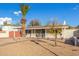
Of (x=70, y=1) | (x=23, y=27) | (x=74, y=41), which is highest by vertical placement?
(x=70, y=1)

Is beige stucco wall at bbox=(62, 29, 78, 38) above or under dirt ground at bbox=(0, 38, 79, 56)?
above

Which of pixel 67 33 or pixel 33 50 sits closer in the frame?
pixel 33 50

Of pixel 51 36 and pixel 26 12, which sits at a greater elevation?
pixel 26 12

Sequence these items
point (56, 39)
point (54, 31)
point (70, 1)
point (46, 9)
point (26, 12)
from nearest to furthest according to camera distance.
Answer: point (70, 1) → point (46, 9) → point (26, 12) → point (54, 31) → point (56, 39)

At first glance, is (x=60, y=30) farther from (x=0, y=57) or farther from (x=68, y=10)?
(x=0, y=57)

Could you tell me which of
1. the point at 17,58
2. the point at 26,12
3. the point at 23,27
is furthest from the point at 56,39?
the point at 17,58

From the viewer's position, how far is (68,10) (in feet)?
19.8

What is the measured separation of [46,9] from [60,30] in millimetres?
3463

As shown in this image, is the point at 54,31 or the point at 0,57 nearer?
the point at 0,57

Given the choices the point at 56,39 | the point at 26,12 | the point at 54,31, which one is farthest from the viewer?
the point at 56,39

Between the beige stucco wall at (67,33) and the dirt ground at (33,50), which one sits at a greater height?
the beige stucco wall at (67,33)

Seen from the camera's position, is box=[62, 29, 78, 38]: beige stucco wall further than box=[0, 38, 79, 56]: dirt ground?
Yes

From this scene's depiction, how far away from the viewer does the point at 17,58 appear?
4859 millimetres

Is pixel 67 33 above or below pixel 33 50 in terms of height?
above
